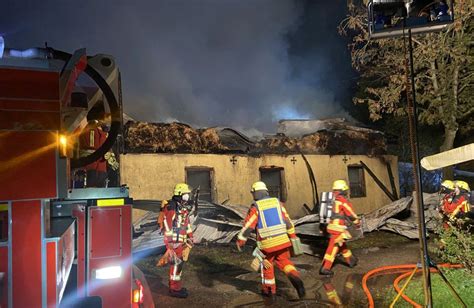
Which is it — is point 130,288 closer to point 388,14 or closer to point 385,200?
point 388,14

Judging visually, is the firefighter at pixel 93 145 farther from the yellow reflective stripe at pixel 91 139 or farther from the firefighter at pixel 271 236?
the firefighter at pixel 271 236

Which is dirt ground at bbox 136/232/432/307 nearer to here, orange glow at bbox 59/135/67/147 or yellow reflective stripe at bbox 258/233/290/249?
yellow reflective stripe at bbox 258/233/290/249

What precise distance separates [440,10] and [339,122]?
15.0 metres

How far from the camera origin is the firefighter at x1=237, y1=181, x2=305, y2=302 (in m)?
5.79

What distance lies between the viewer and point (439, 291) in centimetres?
587

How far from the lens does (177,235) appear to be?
6164mm

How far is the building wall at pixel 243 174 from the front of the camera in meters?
12.1

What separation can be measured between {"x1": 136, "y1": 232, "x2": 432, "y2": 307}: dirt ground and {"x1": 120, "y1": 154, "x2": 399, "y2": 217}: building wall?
10.8 ft

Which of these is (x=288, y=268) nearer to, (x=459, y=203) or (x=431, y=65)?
(x=459, y=203)

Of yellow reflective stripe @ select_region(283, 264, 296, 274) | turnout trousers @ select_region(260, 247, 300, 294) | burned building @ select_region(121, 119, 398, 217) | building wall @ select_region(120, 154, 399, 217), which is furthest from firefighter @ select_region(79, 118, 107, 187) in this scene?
burned building @ select_region(121, 119, 398, 217)

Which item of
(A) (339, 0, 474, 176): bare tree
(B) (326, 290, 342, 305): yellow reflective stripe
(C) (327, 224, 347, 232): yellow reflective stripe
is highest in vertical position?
(A) (339, 0, 474, 176): bare tree

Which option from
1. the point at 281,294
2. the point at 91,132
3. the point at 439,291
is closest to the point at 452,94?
the point at 439,291

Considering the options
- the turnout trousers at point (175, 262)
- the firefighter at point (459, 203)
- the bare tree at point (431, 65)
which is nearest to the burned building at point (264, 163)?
the bare tree at point (431, 65)

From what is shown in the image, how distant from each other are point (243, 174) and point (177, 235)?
768cm
